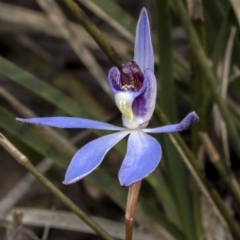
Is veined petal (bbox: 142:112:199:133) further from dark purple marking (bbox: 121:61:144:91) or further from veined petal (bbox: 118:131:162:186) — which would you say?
dark purple marking (bbox: 121:61:144:91)

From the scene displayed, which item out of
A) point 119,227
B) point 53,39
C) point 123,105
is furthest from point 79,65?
point 123,105

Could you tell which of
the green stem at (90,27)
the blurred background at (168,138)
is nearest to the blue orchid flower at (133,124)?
the green stem at (90,27)

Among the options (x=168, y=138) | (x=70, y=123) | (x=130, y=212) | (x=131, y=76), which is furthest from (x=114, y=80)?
(x=168, y=138)

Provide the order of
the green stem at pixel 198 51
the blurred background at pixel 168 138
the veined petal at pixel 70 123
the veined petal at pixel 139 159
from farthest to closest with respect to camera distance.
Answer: the blurred background at pixel 168 138 → the green stem at pixel 198 51 → the veined petal at pixel 70 123 → the veined petal at pixel 139 159

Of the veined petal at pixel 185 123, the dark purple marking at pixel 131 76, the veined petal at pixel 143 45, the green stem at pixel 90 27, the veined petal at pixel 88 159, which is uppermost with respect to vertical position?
the green stem at pixel 90 27

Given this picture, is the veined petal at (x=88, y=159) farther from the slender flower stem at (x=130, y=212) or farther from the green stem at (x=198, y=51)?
the green stem at (x=198, y=51)

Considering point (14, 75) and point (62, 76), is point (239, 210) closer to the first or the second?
point (14, 75)

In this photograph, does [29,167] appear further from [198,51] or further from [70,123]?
[198,51]
